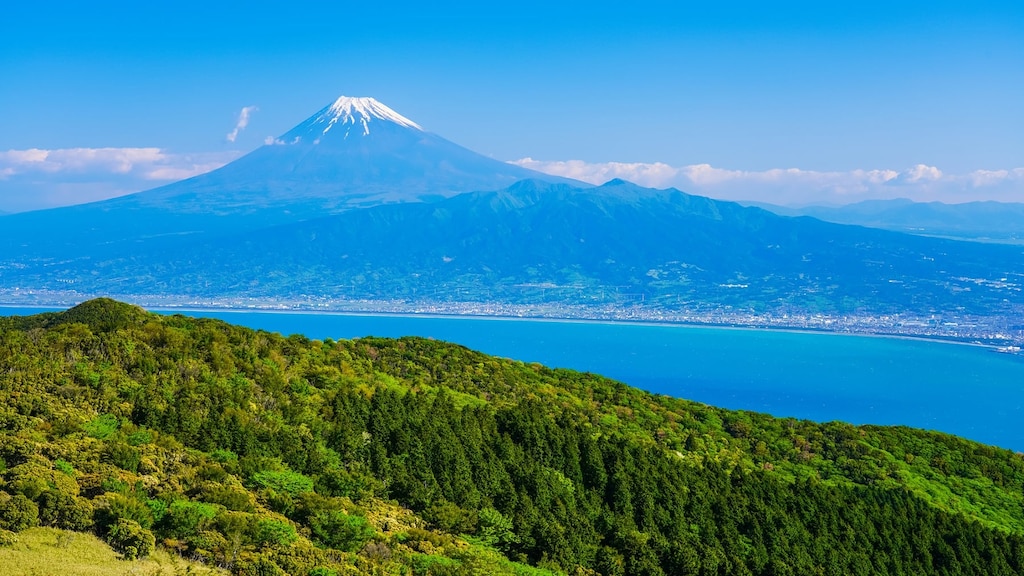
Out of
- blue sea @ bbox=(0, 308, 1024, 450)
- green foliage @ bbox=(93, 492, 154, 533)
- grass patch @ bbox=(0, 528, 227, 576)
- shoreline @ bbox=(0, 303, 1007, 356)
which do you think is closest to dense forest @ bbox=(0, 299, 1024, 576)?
green foliage @ bbox=(93, 492, 154, 533)

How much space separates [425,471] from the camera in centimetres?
1961

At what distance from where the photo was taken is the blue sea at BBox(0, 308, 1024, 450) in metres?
79.1

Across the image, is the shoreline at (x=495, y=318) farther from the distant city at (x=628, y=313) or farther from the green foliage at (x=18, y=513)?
the green foliage at (x=18, y=513)

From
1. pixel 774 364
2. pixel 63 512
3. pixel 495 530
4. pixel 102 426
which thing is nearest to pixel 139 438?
pixel 102 426

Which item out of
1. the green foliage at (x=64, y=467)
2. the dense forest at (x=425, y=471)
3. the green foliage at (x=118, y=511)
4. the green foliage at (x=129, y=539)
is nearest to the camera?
the green foliage at (x=129, y=539)

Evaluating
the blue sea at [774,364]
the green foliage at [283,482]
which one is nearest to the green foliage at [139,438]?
the green foliage at [283,482]

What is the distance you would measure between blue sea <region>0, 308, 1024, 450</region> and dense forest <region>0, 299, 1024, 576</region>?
50.4m

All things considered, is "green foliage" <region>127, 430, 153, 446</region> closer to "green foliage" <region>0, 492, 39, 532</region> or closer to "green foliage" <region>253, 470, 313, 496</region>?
"green foliage" <region>253, 470, 313, 496</region>

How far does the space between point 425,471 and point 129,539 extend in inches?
300

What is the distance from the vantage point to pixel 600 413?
90.6 feet

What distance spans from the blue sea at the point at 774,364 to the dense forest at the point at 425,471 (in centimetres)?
5041

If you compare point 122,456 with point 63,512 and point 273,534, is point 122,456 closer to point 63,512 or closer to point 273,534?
point 63,512

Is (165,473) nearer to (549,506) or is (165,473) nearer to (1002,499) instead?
(549,506)

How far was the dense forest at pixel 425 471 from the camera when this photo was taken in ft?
47.6
